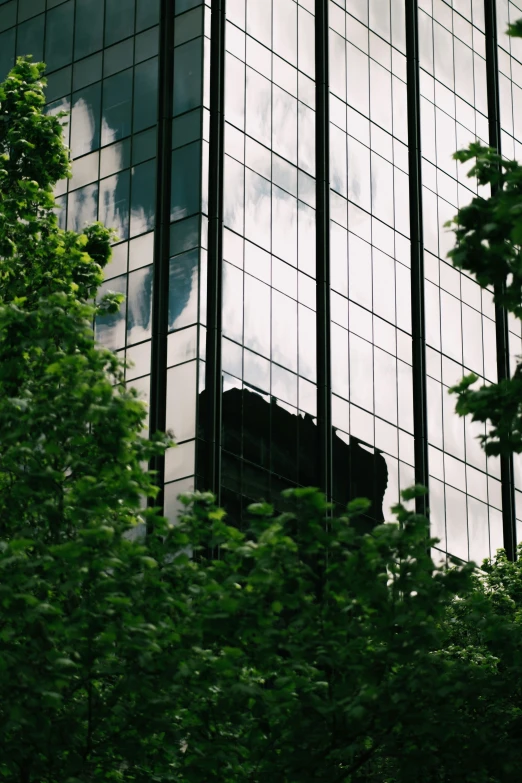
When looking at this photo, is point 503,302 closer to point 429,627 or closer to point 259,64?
point 429,627

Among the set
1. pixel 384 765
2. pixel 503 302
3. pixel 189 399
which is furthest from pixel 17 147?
pixel 189 399

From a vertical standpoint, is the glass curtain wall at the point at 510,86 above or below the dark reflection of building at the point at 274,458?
above

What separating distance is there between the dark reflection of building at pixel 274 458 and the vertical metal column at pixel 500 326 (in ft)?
19.3

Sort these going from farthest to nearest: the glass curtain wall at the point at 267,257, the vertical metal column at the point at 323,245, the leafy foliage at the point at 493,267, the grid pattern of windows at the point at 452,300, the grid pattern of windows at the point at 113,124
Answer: the grid pattern of windows at the point at 452,300 < the vertical metal column at the point at 323,245 < the grid pattern of windows at the point at 113,124 < the glass curtain wall at the point at 267,257 < the leafy foliage at the point at 493,267

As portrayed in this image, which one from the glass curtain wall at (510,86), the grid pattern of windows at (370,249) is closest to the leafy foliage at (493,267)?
the grid pattern of windows at (370,249)

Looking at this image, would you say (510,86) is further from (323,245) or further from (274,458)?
(274,458)

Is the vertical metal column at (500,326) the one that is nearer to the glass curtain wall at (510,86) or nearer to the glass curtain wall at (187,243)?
the glass curtain wall at (510,86)

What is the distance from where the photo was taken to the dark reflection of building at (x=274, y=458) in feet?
127

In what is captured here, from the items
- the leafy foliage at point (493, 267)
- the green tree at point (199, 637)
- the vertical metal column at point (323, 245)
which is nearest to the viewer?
the green tree at point (199, 637)

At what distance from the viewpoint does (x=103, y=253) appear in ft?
78.6

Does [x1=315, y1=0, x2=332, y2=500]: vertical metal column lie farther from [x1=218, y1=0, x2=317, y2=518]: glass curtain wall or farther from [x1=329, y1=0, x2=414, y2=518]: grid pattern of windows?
[x1=329, y1=0, x2=414, y2=518]: grid pattern of windows

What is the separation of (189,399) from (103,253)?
14693 mm

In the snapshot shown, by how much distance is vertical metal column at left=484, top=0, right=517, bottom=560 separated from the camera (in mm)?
50562

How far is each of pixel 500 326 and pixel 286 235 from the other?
12.6m
